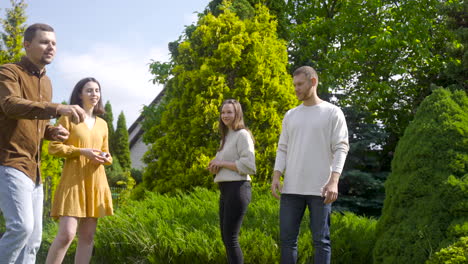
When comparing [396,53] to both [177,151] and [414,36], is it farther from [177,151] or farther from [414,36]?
[177,151]

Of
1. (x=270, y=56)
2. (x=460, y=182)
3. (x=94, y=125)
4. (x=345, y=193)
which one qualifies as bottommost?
(x=345, y=193)

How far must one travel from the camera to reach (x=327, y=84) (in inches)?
478

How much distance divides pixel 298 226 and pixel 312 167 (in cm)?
51

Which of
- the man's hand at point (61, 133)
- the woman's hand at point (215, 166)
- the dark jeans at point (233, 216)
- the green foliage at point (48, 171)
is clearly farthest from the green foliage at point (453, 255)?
the green foliage at point (48, 171)

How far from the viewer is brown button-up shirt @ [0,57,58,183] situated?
3.20m

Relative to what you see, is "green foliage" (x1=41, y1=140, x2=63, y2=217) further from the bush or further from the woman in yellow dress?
the woman in yellow dress

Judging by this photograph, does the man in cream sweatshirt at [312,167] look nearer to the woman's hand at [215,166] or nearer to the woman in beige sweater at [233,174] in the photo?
the woman in beige sweater at [233,174]

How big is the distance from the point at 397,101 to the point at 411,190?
13435mm

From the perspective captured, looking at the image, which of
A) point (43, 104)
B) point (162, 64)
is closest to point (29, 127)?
point (43, 104)

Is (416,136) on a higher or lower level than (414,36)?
lower

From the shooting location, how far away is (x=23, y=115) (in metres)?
3.19

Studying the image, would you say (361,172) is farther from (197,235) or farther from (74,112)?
(74,112)

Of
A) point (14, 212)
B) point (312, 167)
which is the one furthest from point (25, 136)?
point (312, 167)

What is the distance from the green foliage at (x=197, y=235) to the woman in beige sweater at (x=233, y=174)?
760 mm
